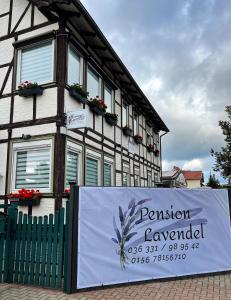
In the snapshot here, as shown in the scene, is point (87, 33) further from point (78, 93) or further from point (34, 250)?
point (34, 250)

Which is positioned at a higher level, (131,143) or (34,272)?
(131,143)

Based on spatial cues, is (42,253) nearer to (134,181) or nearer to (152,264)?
(152,264)

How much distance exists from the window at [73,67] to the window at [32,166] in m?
2.14

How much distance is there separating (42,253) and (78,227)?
0.82 meters

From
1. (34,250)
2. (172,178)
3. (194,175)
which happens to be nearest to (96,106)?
(34,250)

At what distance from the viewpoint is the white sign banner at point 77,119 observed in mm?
A: 8258

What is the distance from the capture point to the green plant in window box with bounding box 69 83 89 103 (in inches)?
353

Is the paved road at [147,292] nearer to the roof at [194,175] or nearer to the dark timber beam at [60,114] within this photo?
the dark timber beam at [60,114]

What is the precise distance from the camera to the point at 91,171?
1045 centimetres

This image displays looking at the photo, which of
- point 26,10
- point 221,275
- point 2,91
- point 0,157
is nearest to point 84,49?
point 26,10

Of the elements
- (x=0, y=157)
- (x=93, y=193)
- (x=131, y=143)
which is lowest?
(x=93, y=193)

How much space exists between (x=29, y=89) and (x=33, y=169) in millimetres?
2137

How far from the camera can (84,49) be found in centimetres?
1034


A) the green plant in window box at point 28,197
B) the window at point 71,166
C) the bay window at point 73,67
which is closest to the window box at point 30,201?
the green plant in window box at point 28,197
